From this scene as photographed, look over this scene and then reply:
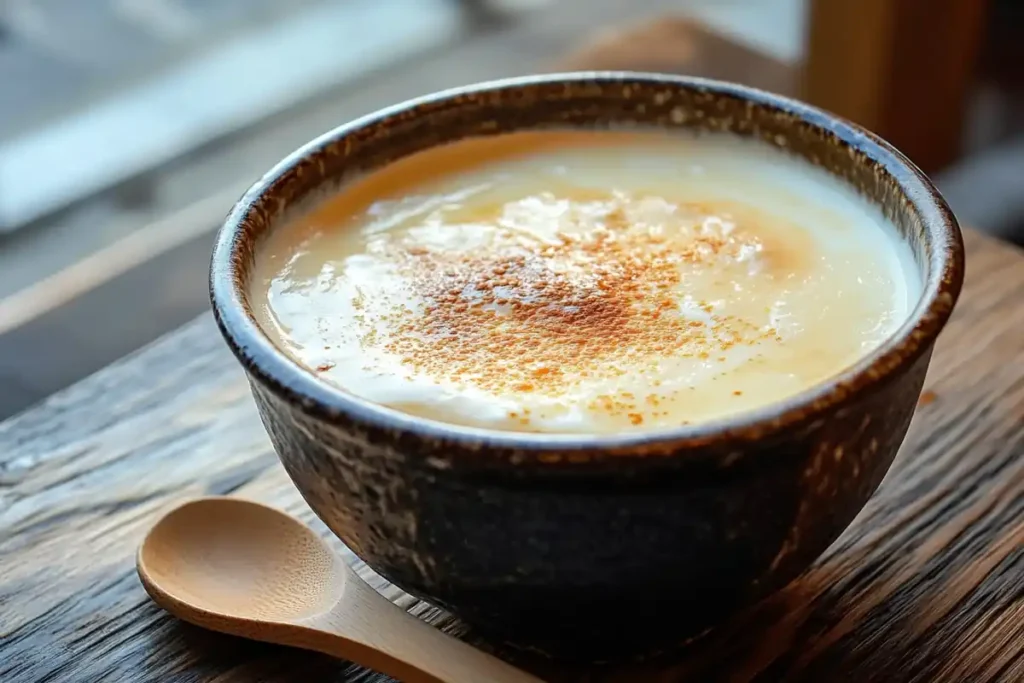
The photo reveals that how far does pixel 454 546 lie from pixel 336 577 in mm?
155

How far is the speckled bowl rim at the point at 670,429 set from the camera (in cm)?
54

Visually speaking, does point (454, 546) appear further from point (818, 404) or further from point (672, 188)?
point (672, 188)

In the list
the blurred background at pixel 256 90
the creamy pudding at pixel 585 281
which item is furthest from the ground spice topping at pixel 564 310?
the blurred background at pixel 256 90

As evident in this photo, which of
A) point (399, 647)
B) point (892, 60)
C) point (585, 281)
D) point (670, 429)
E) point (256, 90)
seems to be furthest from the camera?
point (256, 90)

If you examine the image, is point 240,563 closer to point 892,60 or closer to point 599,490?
point 599,490

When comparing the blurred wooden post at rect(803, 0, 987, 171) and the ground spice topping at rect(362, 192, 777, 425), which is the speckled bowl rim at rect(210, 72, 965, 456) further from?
the blurred wooden post at rect(803, 0, 987, 171)

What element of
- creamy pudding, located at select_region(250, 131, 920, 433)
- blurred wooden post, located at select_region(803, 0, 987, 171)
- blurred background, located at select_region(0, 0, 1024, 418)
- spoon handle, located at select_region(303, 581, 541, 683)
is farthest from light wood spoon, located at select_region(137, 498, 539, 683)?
blurred wooden post, located at select_region(803, 0, 987, 171)

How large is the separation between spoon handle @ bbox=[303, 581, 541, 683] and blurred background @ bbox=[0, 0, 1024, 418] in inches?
31.5

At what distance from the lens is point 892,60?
1594 mm

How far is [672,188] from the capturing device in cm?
88

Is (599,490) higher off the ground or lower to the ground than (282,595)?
higher

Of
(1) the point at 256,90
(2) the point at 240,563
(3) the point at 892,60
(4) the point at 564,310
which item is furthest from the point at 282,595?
(1) the point at 256,90

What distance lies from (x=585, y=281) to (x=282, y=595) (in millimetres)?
266

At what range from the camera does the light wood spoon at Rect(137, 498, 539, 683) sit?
2.21 feet
